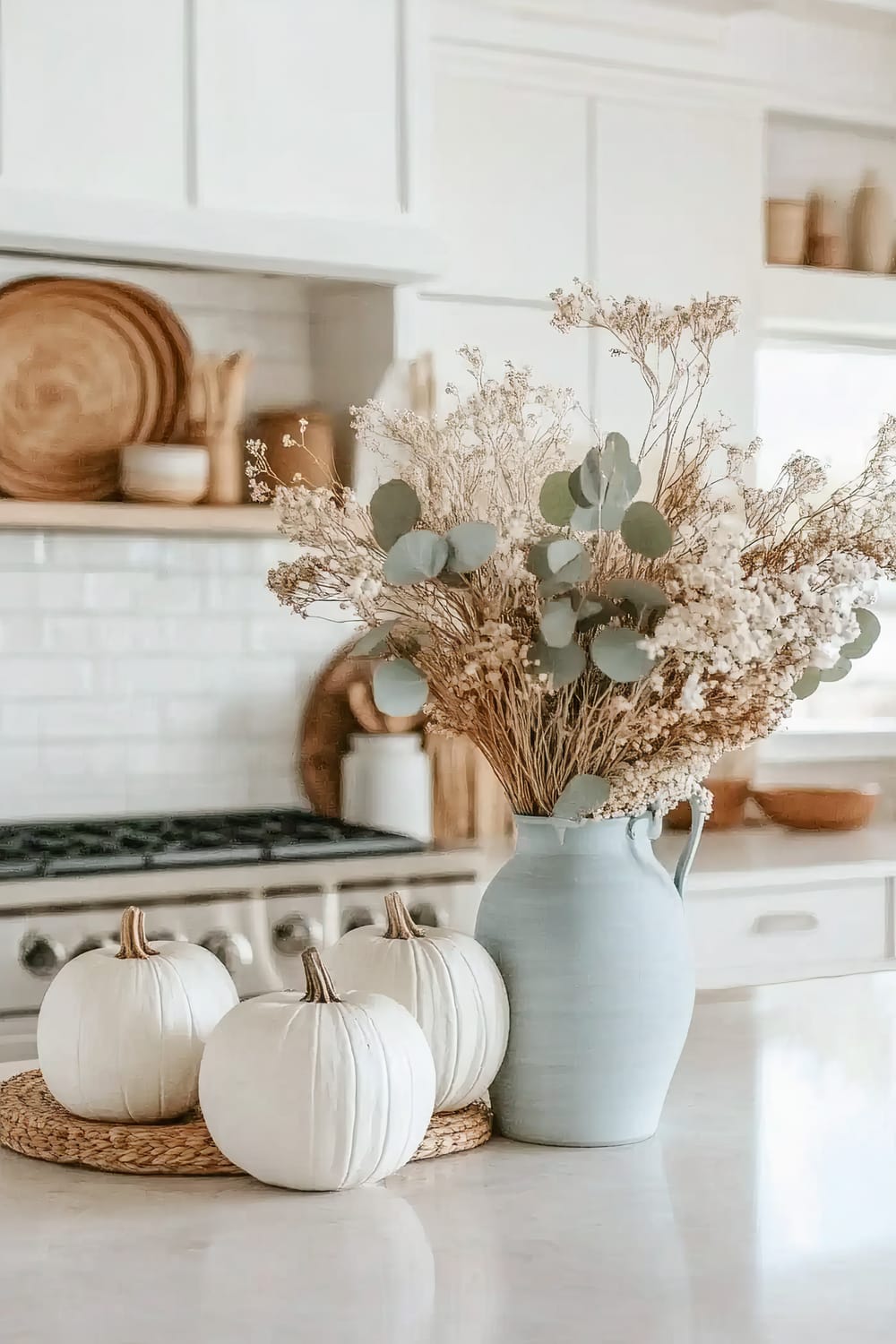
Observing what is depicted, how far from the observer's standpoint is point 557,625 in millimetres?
1093

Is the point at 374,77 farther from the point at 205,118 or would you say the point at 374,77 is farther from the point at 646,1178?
the point at 646,1178

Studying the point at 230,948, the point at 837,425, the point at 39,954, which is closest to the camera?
the point at 39,954

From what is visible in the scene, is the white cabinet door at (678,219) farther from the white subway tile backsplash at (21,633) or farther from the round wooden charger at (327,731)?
the white subway tile backsplash at (21,633)

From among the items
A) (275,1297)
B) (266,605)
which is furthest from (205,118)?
(275,1297)

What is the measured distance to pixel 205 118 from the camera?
2.76m

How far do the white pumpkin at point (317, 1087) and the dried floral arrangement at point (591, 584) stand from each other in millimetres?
216

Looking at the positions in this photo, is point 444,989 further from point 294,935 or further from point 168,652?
point 168,652

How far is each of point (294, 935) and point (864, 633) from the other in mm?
1700

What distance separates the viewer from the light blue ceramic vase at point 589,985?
45.3 inches

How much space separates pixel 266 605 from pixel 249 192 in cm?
91

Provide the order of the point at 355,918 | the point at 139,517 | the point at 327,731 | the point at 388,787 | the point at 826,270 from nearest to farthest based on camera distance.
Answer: the point at 355,918, the point at 139,517, the point at 388,787, the point at 327,731, the point at 826,270

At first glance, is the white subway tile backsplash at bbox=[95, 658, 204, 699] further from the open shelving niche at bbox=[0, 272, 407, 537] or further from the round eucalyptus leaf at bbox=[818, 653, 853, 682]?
the round eucalyptus leaf at bbox=[818, 653, 853, 682]

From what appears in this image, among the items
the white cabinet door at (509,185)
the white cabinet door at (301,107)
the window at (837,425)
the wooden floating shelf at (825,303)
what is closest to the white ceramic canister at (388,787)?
the white cabinet door at (509,185)

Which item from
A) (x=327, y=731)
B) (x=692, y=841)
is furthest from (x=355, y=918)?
(x=692, y=841)
